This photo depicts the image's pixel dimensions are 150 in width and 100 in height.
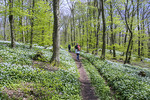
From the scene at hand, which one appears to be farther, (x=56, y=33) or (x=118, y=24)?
(x=118, y=24)

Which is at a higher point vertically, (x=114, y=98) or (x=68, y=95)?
(x=68, y=95)

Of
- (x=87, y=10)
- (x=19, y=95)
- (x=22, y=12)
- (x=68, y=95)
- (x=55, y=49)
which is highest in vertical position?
(x=87, y=10)

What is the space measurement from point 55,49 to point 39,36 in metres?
5.97

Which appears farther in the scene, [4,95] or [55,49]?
[55,49]

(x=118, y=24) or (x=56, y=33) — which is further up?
(x=118, y=24)

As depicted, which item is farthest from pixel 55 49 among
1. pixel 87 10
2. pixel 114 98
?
pixel 87 10

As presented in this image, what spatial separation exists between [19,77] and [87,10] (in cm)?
2100

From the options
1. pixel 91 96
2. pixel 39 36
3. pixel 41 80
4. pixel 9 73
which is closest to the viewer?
pixel 9 73

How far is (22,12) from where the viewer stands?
9.70 meters

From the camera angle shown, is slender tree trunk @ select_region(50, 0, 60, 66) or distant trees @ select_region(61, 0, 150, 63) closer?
slender tree trunk @ select_region(50, 0, 60, 66)

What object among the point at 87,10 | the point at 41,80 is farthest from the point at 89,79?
the point at 87,10

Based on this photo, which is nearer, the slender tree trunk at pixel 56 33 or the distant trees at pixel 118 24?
the slender tree trunk at pixel 56 33

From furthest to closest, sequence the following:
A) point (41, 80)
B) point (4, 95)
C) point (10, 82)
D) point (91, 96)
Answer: point (91, 96)
point (41, 80)
point (10, 82)
point (4, 95)

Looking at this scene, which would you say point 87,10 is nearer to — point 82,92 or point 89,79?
point 89,79
